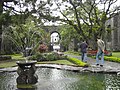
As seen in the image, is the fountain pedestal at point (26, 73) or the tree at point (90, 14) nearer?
the fountain pedestal at point (26, 73)

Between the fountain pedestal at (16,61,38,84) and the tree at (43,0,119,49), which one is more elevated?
the tree at (43,0,119,49)

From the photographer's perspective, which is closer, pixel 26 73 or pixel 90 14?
pixel 26 73

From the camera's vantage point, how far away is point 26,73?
8.76 metres

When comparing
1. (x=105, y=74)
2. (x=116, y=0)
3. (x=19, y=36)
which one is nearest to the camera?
(x=105, y=74)

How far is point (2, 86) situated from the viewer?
837 centimetres

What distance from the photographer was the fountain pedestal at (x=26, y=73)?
8625mm

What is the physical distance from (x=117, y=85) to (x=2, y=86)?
13.3 feet

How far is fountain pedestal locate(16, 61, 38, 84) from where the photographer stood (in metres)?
8.62

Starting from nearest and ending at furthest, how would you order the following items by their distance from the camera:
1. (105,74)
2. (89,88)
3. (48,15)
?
(89,88)
(105,74)
(48,15)

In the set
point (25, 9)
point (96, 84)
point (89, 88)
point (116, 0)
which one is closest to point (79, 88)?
point (89, 88)

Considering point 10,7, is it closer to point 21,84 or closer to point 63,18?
point 63,18

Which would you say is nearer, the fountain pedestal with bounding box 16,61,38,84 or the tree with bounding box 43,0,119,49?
the fountain pedestal with bounding box 16,61,38,84

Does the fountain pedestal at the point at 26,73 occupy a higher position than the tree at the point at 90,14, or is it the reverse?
the tree at the point at 90,14

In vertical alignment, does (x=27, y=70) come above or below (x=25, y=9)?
below
